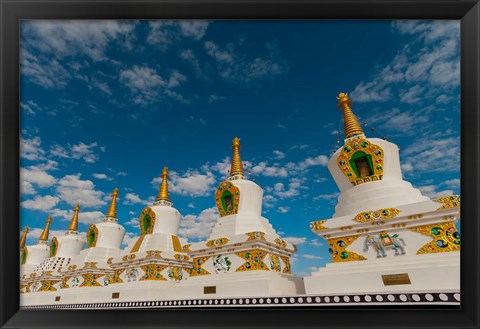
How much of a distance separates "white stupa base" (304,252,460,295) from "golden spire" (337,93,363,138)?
3.23 meters

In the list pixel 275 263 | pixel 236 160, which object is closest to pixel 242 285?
pixel 275 263

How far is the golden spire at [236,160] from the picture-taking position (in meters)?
9.59

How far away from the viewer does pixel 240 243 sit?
7426 mm

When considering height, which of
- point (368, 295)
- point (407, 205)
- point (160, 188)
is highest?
point (160, 188)

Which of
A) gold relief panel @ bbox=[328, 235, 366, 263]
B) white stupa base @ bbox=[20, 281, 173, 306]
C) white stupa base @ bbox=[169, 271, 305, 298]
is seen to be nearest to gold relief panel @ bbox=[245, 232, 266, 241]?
white stupa base @ bbox=[169, 271, 305, 298]

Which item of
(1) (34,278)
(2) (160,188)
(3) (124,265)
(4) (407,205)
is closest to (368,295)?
(4) (407,205)

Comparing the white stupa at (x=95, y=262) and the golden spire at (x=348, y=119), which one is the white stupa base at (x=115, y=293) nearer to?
the white stupa at (x=95, y=262)

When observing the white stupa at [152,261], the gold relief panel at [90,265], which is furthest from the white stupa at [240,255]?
the gold relief panel at [90,265]

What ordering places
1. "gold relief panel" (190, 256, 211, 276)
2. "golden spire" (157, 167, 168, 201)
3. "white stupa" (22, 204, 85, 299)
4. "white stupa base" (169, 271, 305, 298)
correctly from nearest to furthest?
"white stupa base" (169, 271, 305, 298)
"gold relief panel" (190, 256, 211, 276)
"golden spire" (157, 167, 168, 201)
"white stupa" (22, 204, 85, 299)

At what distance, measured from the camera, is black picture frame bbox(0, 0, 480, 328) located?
8.38 feet

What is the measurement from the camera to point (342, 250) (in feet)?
18.2

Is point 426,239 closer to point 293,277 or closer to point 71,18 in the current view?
point 293,277

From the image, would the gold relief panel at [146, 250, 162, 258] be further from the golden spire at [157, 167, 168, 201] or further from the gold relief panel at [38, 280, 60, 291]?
the gold relief panel at [38, 280, 60, 291]

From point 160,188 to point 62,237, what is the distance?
6680mm
